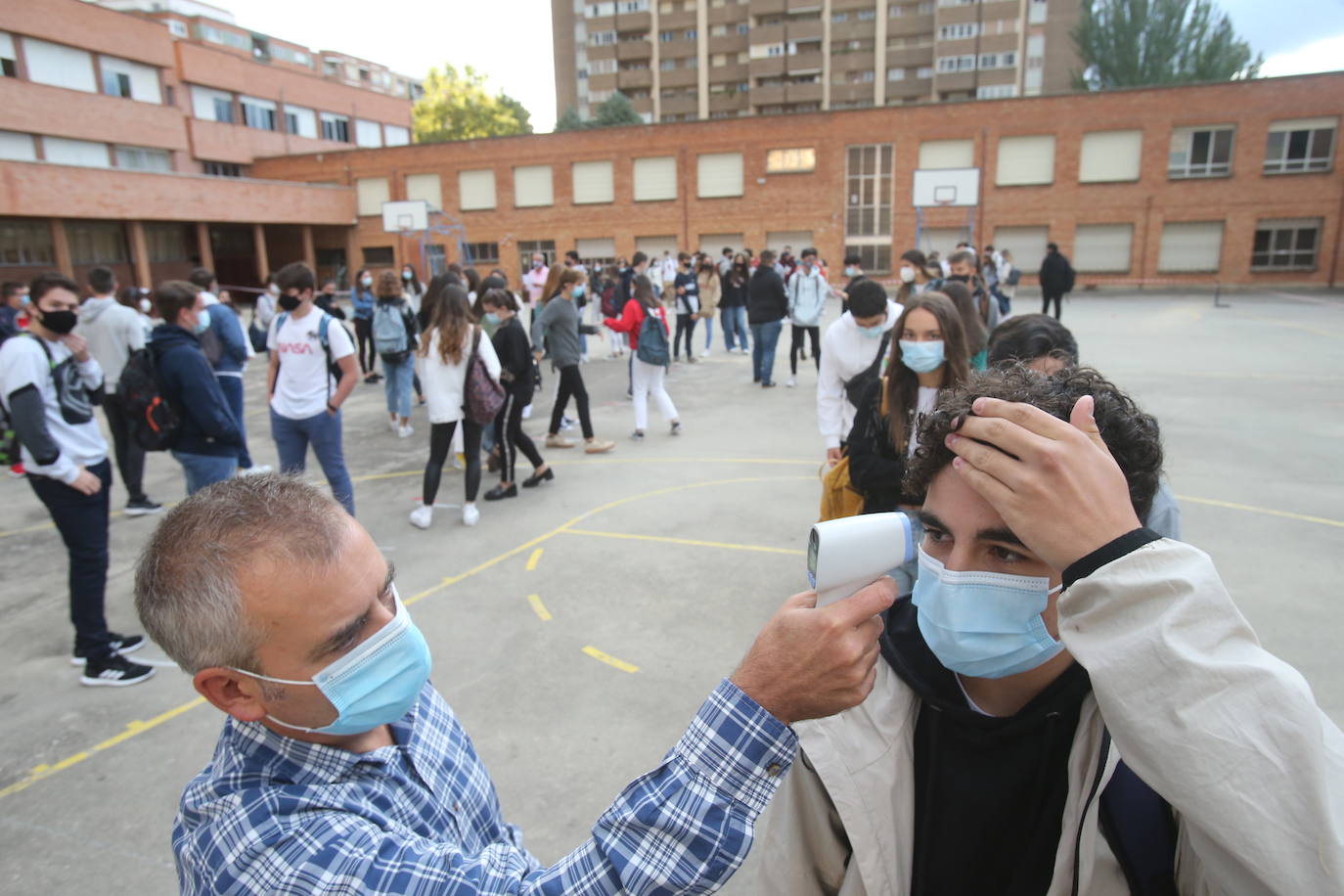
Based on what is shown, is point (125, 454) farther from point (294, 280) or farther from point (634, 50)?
point (634, 50)

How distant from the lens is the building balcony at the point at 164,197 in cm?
2811

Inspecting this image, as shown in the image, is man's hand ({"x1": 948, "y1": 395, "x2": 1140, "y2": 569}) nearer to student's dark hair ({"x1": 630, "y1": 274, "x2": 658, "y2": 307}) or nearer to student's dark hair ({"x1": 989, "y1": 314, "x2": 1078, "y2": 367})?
student's dark hair ({"x1": 989, "y1": 314, "x2": 1078, "y2": 367})

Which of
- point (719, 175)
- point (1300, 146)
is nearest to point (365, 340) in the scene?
point (719, 175)

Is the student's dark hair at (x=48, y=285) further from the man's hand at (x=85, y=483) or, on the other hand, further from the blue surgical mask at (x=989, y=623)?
the blue surgical mask at (x=989, y=623)

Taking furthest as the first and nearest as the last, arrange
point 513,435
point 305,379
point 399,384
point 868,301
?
point 399,384, point 513,435, point 305,379, point 868,301

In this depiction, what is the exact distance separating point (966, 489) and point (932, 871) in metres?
0.78

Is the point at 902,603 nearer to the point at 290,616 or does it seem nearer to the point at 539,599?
the point at 290,616

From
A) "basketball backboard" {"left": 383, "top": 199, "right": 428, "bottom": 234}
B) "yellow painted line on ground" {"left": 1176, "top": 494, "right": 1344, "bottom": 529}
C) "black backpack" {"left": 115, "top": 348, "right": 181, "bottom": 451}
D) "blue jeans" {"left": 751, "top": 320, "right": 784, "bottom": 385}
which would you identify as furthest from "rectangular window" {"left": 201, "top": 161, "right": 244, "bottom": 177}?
"yellow painted line on ground" {"left": 1176, "top": 494, "right": 1344, "bottom": 529}

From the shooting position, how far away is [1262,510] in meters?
6.19

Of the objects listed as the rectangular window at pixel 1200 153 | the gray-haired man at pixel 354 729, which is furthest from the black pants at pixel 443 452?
the rectangular window at pixel 1200 153

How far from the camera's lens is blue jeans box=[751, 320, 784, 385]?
39.6 feet

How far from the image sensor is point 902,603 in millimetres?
1844

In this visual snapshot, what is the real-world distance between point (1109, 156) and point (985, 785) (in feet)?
122

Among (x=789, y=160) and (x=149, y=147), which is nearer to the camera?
(x=789, y=160)
